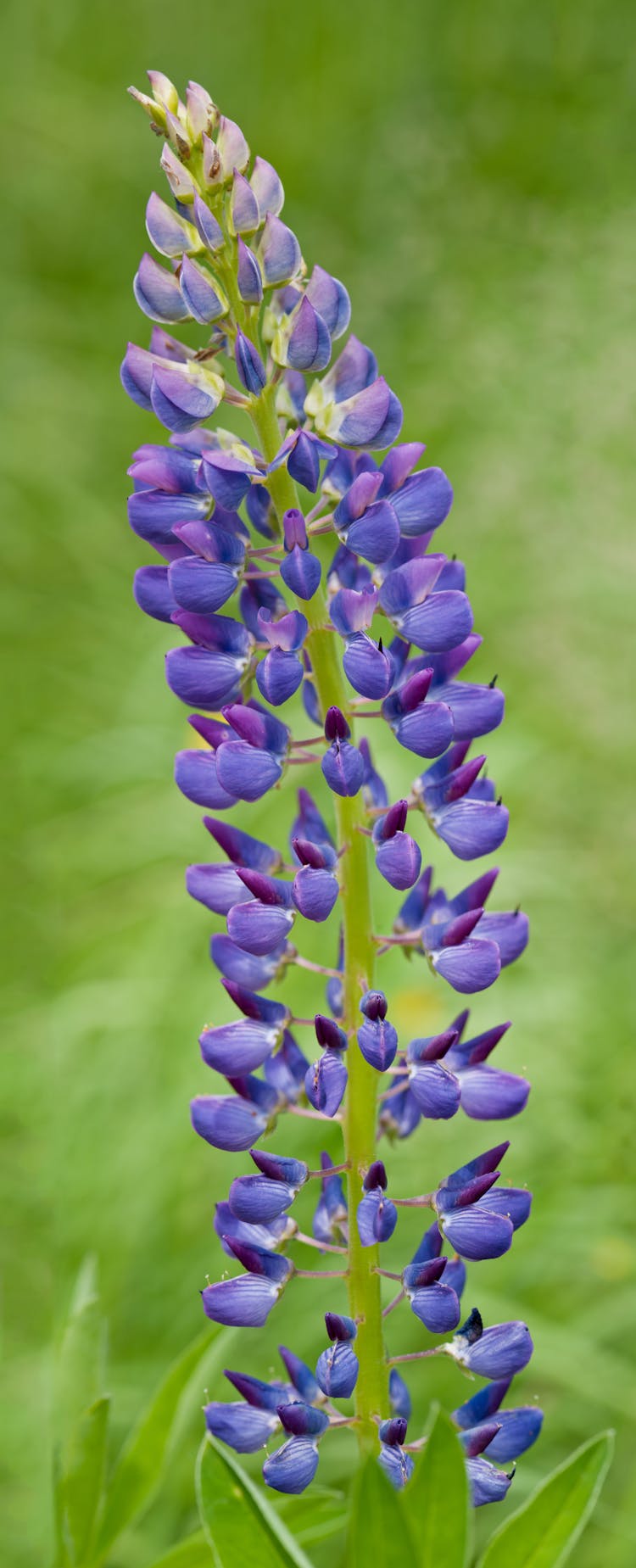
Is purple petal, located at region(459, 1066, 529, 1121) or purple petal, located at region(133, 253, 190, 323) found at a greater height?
purple petal, located at region(133, 253, 190, 323)

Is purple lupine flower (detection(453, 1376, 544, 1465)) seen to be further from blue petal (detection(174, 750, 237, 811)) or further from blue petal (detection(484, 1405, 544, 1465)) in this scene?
blue petal (detection(174, 750, 237, 811))

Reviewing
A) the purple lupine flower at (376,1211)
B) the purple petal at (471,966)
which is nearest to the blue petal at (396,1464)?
the purple lupine flower at (376,1211)

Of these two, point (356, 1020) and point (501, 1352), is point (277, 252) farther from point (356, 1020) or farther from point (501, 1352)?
point (501, 1352)

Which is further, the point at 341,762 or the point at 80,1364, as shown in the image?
the point at 80,1364

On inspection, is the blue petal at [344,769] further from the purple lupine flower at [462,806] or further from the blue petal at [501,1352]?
the blue petal at [501,1352]

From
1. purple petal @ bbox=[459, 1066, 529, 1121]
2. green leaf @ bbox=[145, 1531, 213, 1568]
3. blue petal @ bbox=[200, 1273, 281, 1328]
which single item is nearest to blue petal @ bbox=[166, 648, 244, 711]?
purple petal @ bbox=[459, 1066, 529, 1121]

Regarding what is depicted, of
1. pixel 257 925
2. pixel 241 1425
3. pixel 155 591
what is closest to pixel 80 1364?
pixel 241 1425

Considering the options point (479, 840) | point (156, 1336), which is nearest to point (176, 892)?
point (156, 1336)
